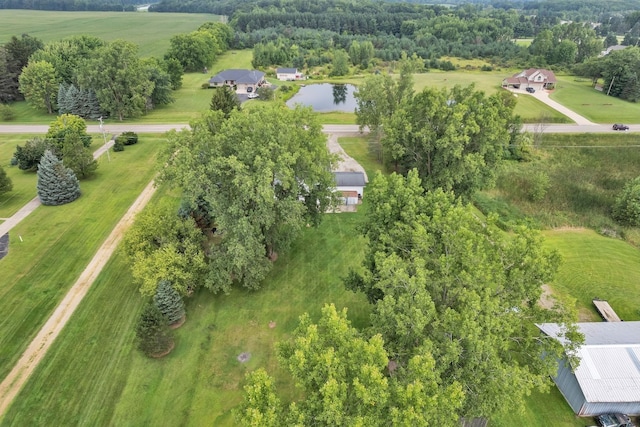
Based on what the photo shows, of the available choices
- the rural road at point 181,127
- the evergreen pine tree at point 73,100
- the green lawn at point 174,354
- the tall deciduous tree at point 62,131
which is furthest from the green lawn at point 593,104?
the evergreen pine tree at point 73,100

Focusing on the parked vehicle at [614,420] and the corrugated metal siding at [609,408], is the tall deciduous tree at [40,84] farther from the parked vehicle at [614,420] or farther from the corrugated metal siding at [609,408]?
the parked vehicle at [614,420]

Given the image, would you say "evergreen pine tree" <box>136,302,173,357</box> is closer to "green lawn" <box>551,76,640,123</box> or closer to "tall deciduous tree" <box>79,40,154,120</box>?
"tall deciduous tree" <box>79,40,154,120</box>

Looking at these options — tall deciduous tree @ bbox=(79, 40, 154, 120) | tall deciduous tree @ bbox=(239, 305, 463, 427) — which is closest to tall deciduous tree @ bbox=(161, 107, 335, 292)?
tall deciduous tree @ bbox=(239, 305, 463, 427)

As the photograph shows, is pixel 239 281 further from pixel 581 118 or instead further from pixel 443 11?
pixel 443 11

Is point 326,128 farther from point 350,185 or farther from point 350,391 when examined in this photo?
point 350,391

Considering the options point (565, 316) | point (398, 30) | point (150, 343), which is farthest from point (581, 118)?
point (398, 30)
